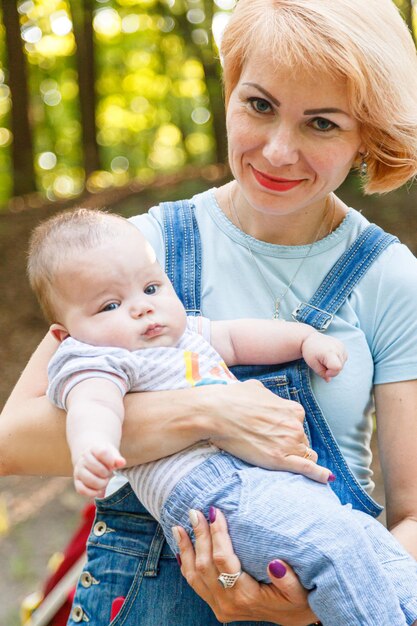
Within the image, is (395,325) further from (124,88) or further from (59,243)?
(124,88)

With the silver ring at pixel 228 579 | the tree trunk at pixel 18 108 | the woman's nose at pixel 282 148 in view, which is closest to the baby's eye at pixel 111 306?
the woman's nose at pixel 282 148

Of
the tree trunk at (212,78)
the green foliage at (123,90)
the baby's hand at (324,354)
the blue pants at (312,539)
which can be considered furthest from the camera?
the green foliage at (123,90)

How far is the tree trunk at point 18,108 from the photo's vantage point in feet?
34.0

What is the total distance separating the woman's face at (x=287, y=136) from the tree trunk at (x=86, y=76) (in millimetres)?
9026

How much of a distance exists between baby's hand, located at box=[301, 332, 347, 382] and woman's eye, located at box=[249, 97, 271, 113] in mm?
583

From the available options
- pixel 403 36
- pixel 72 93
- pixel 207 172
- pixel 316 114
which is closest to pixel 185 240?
pixel 316 114

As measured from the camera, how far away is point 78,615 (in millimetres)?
2328

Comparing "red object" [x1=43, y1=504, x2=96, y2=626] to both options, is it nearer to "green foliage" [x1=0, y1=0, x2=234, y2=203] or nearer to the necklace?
the necklace

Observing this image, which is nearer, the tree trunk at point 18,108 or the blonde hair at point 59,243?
the blonde hair at point 59,243

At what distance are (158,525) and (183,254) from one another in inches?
27.9

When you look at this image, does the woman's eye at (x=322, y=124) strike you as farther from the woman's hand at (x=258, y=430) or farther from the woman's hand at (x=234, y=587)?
the woman's hand at (x=234, y=587)

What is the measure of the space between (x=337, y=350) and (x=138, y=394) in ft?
1.63

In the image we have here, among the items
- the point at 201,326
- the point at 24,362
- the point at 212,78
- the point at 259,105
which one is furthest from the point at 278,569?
the point at 212,78

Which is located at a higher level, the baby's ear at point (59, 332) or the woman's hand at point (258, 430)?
the baby's ear at point (59, 332)
